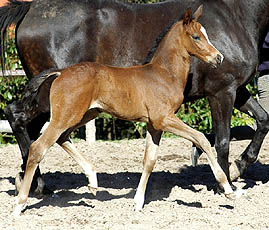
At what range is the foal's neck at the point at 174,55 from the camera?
15.3ft

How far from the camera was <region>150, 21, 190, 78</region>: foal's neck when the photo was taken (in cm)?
467

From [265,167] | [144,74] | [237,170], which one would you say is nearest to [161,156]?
[265,167]

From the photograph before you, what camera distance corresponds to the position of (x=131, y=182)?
6.01 metres

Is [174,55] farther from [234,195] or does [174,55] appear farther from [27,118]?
[27,118]

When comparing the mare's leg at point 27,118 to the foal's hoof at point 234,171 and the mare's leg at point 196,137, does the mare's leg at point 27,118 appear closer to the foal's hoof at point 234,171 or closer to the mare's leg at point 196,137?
the mare's leg at point 196,137

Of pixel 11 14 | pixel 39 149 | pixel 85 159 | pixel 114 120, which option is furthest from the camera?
pixel 114 120

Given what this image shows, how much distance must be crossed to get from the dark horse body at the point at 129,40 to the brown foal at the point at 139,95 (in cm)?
62

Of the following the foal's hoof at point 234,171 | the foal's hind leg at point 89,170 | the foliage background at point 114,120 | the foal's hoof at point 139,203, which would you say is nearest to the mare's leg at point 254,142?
the foal's hoof at point 234,171

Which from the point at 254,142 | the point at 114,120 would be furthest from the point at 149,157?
the point at 114,120

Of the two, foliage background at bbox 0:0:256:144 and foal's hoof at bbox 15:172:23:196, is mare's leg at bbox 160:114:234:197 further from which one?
foliage background at bbox 0:0:256:144

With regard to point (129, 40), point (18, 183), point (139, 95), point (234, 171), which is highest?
point (129, 40)

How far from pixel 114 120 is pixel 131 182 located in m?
3.49

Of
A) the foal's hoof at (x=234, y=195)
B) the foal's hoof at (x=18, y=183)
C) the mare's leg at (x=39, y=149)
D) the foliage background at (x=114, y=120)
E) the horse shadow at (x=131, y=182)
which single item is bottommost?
the foliage background at (x=114, y=120)

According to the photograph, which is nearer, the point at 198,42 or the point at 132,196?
the point at 198,42
